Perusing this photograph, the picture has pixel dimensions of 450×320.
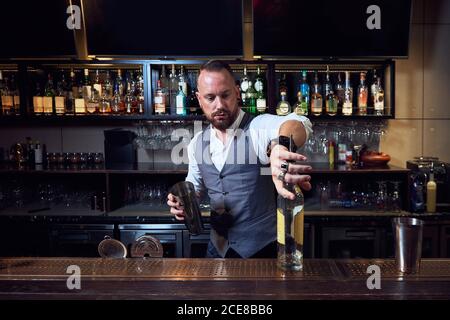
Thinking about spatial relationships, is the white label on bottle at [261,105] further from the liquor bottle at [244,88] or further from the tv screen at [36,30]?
the tv screen at [36,30]

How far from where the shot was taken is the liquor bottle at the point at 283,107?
3.46m

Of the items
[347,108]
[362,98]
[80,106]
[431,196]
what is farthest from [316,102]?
[80,106]

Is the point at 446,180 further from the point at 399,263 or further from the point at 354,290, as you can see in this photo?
the point at 354,290

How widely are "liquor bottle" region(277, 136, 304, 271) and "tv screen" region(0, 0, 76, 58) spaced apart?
8.37ft

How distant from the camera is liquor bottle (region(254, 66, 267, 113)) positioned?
3420 millimetres

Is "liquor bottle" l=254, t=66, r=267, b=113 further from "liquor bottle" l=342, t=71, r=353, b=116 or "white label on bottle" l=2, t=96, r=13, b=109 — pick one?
"white label on bottle" l=2, t=96, r=13, b=109

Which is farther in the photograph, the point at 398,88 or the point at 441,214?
the point at 398,88

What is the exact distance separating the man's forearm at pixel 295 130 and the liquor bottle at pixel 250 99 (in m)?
1.66

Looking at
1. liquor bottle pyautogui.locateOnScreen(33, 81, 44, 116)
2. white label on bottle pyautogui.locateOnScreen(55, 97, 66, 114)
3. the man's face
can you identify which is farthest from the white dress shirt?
liquor bottle pyautogui.locateOnScreen(33, 81, 44, 116)

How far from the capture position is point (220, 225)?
214cm
